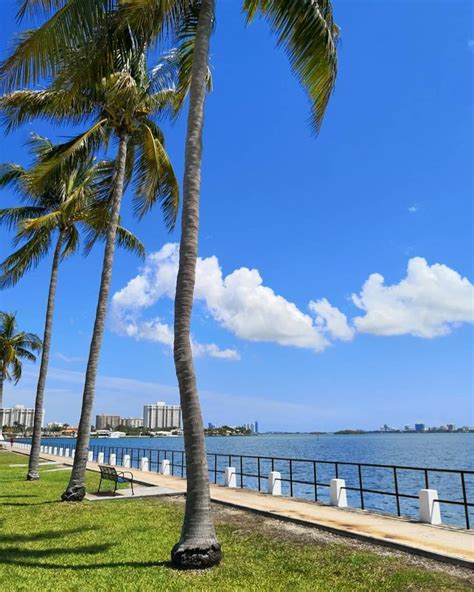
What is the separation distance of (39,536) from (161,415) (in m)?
183

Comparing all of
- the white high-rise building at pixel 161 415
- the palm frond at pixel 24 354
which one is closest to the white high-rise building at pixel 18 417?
the white high-rise building at pixel 161 415

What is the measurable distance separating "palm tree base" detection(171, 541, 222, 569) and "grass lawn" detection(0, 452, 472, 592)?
0.14 meters

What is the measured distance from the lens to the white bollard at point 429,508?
33.7 ft

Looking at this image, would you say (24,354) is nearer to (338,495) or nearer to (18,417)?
(338,495)

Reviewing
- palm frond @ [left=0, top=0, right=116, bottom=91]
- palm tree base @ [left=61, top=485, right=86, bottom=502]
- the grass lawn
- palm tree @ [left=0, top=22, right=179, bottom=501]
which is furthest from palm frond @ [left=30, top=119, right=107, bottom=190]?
the grass lawn

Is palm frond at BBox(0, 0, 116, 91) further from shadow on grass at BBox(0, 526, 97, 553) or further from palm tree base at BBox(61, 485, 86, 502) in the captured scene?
palm tree base at BBox(61, 485, 86, 502)

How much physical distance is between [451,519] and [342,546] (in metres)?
13.8

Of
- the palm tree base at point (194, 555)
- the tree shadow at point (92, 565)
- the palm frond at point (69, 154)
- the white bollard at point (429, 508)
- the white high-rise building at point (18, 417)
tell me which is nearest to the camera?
the palm tree base at point (194, 555)

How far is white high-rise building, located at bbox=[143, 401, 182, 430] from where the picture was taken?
183250mm

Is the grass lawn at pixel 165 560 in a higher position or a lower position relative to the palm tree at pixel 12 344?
lower

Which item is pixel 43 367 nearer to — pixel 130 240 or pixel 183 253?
pixel 130 240

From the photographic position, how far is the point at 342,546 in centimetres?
822

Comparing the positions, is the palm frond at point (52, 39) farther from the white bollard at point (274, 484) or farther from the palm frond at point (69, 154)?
the white bollard at point (274, 484)

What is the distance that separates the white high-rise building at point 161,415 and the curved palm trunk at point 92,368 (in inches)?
6781
